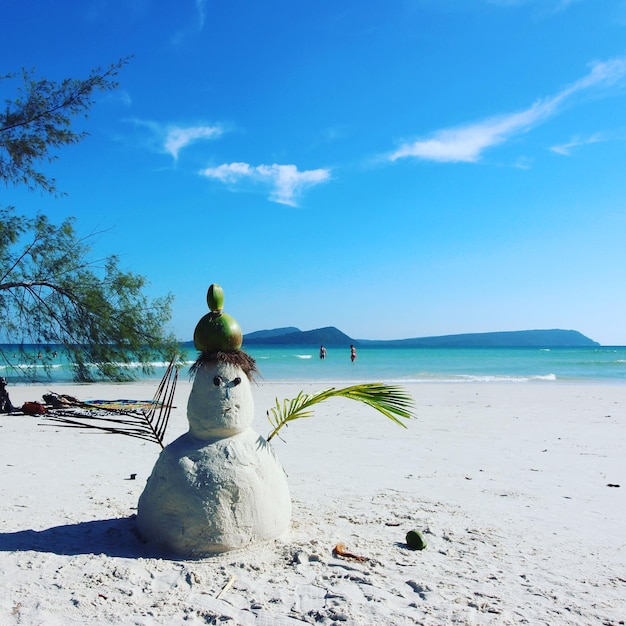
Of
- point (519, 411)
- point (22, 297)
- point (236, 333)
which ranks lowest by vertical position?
point (519, 411)

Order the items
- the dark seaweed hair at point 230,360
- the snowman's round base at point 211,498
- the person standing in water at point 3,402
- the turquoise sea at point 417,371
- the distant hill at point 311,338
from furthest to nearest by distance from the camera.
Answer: the distant hill at point 311,338 < the turquoise sea at point 417,371 < the person standing in water at point 3,402 < the dark seaweed hair at point 230,360 < the snowman's round base at point 211,498

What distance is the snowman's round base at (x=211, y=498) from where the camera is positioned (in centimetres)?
411

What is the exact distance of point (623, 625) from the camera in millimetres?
3441

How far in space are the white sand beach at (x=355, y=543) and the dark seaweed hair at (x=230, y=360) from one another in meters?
1.42

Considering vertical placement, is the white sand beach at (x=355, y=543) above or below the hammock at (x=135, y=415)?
below

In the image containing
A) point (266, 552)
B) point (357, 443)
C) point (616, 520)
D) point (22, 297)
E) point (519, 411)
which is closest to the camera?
point (266, 552)

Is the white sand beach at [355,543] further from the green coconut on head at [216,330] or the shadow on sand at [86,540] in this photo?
the green coconut on head at [216,330]

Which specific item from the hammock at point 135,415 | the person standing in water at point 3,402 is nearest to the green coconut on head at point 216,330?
the hammock at point 135,415

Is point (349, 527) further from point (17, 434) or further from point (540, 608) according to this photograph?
point (17, 434)

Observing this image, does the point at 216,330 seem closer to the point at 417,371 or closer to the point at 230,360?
the point at 230,360

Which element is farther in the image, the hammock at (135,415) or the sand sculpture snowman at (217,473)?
the hammock at (135,415)

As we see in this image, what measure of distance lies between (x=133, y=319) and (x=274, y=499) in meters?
12.7

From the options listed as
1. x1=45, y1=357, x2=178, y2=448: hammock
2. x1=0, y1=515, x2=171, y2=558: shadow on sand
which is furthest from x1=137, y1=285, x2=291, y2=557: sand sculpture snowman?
x1=45, y1=357, x2=178, y2=448: hammock

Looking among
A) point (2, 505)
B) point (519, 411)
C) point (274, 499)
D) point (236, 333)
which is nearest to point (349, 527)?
point (274, 499)
